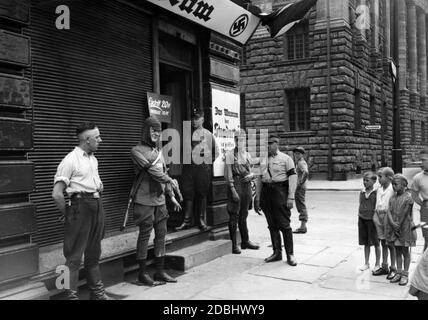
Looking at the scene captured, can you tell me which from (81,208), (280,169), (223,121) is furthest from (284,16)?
(81,208)

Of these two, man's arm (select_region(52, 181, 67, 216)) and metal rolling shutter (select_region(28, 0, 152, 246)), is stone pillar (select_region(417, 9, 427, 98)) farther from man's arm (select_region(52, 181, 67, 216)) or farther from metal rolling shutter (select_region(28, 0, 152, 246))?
man's arm (select_region(52, 181, 67, 216))

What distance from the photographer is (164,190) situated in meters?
5.89

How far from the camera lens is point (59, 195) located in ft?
14.3

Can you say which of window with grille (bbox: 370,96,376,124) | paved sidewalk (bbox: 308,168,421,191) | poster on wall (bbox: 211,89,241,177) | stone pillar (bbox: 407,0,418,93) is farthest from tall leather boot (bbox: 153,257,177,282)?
stone pillar (bbox: 407,0,418,93)

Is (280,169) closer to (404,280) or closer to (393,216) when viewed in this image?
(393,216)

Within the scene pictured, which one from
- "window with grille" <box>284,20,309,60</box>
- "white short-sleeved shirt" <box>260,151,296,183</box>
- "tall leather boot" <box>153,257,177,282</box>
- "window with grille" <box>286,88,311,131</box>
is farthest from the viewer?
"window with grille" <box>284,20,309,60</box>

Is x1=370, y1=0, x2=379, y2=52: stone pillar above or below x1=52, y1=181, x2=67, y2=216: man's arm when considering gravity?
above

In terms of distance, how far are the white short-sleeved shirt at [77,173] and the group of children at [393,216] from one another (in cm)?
361

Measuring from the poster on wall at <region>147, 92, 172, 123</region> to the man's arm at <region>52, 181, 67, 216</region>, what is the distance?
8.22 ft

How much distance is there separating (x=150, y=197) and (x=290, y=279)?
2143 mm

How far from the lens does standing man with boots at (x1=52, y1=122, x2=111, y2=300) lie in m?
4.50

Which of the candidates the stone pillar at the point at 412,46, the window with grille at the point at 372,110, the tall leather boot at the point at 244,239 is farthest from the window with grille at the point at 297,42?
the tall leather boot at the point at 244,239

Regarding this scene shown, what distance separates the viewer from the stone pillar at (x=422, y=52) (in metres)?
38.0

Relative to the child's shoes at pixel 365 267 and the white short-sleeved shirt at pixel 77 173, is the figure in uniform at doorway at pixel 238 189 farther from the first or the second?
the white short-sleeved shirt at pixel 77 173
